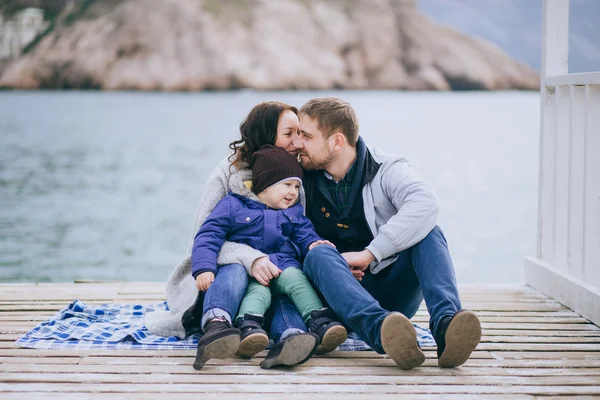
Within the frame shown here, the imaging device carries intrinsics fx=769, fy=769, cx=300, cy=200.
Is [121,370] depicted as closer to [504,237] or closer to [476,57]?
[504,237]

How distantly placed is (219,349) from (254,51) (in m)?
52.1

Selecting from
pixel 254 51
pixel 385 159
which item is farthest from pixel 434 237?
pixel 254 51

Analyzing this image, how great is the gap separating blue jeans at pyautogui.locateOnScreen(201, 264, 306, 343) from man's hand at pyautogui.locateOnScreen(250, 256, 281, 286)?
41 millimetres

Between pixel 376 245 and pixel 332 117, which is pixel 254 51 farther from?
pixel 376 245

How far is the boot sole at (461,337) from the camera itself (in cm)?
235

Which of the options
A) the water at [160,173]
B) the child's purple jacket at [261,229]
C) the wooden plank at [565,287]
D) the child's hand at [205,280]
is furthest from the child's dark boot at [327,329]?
the water at [160,173]

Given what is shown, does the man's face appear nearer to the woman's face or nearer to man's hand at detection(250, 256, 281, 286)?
the woman's face

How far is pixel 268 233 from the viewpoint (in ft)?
9.27

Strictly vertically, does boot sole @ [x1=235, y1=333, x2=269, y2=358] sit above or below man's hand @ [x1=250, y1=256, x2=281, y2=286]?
below

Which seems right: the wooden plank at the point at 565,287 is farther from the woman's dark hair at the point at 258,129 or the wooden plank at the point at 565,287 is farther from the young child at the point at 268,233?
the woman's dark hair at the point at 258,129

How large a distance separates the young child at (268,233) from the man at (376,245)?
0.10 meters

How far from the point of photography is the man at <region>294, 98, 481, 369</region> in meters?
2.41

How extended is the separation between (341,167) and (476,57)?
55849 mm

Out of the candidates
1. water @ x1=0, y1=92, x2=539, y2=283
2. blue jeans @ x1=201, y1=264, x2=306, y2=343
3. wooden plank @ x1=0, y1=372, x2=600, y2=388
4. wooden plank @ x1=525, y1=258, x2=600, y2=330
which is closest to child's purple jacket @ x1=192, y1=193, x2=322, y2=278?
blue jeans @ x1=201, y1=264, x2=306, y2=343
